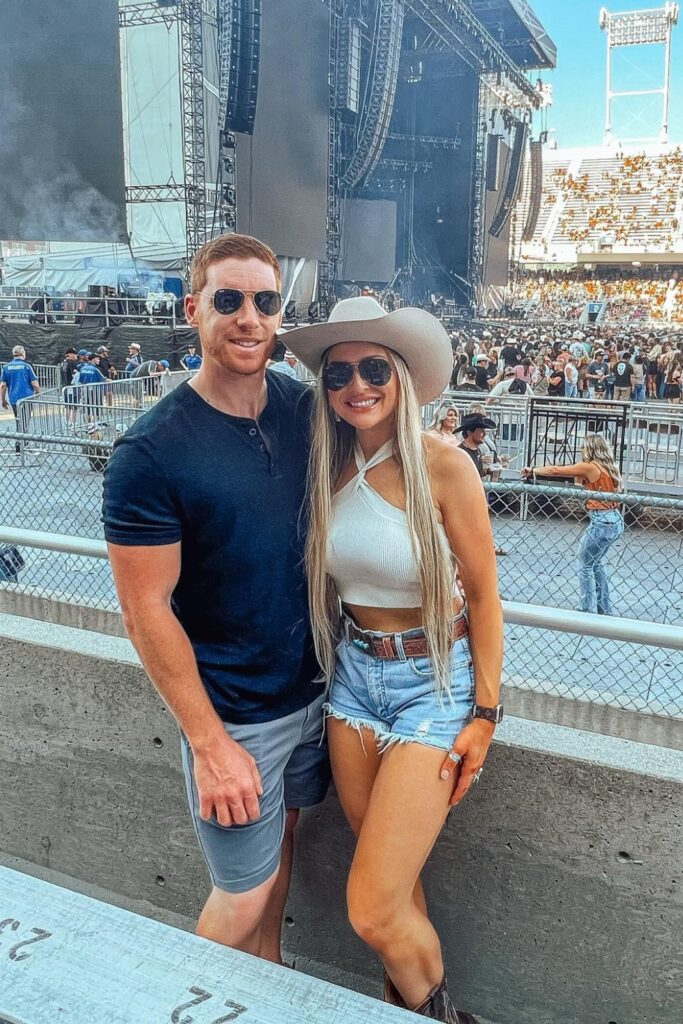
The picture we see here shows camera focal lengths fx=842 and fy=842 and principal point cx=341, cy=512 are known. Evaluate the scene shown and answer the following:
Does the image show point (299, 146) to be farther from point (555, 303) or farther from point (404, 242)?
point (555, 303)

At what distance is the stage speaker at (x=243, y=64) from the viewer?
19.3 metres

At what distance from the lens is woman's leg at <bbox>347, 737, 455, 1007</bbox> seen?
6.27ft

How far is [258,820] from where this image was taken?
6.61ft

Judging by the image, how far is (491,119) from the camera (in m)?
36.3

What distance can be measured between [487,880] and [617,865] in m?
0.37

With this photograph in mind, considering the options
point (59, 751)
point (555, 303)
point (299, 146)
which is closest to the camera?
point (59, 751)

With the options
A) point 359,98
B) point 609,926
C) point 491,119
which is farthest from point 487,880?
point 491,119

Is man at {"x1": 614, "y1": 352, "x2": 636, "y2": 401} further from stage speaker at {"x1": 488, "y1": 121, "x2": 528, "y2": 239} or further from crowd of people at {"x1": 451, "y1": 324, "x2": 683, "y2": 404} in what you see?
stage speaker at {"x1": 488, "y1": 121, "x2": 528, "y2": 239}

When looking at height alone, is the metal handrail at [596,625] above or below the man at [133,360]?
below

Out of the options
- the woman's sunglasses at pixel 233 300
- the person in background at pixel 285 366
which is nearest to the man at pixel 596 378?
the person in background at pixel 285 366

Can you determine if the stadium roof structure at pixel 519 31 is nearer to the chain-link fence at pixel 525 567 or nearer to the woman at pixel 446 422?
the woman at pixel 446 422

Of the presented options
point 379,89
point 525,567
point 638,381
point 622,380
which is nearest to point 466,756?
point 525,567

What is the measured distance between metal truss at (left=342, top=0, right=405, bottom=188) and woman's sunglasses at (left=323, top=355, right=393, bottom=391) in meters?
26.6

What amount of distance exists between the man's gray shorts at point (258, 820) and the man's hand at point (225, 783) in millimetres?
53
